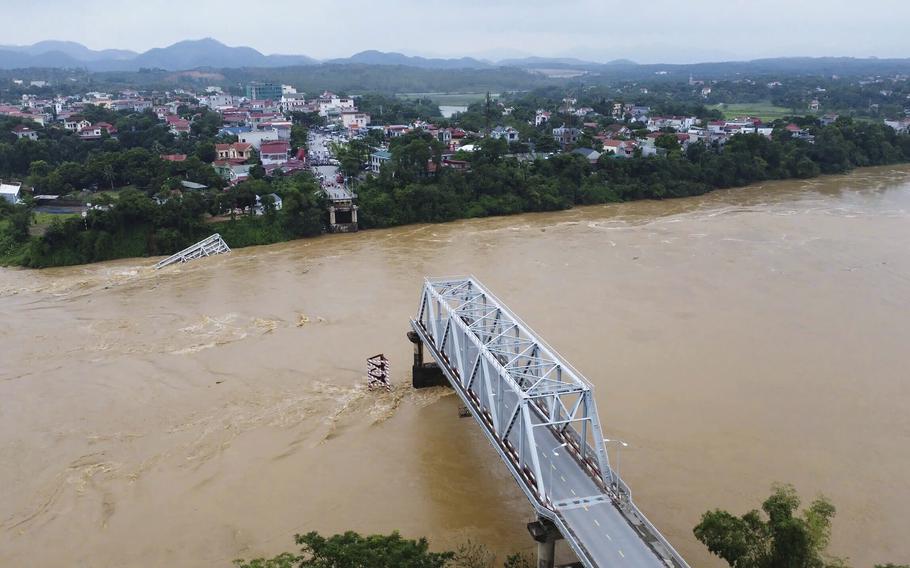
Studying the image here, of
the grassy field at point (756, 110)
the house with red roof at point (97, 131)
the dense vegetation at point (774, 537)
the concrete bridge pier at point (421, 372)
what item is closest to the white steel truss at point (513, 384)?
the concrete bridge pier at point (421, 372)

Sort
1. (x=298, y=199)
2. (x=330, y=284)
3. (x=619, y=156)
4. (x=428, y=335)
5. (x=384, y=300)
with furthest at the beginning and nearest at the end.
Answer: (x=619, y=156) < (x=298, y=199) < (x=330, y=284) < (x=384, y=300) < (x=428, y=335)

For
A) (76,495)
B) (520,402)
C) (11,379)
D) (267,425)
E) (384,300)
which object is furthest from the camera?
(384,300)

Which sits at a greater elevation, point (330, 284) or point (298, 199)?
point (298, 199)

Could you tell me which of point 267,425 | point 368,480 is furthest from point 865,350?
point 267,425

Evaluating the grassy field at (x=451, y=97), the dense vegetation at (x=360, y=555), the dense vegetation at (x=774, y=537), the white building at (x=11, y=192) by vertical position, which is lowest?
the dense vegetation at (x=360, y=555)

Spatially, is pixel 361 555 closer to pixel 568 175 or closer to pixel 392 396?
pixel 392 396

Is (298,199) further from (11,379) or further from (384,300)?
(11,379)

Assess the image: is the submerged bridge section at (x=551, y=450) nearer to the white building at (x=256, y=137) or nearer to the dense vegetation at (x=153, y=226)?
the dense vegetation at (x=153, y=226)
